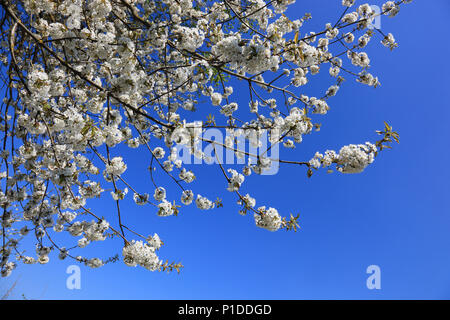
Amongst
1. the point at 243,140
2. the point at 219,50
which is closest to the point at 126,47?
the point at 219,50

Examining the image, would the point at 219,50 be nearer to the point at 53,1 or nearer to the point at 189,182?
the point at 53,1

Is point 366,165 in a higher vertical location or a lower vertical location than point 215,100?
lower

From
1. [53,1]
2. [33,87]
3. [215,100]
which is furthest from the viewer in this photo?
[215,100]

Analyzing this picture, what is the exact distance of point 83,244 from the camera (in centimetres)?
360

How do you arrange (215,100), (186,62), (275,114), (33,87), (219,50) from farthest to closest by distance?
1. (275,114)
2. (215,100)
3. (186,62)
4. (33,87)
5. (219,50)

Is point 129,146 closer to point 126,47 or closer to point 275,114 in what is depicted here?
point 126,47

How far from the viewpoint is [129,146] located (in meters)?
3.58

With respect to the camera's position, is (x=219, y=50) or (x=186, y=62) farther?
(x=186, y=62)

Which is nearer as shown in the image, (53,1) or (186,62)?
(53,1)

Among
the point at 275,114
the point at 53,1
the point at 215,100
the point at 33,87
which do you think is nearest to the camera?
the point at 33,87

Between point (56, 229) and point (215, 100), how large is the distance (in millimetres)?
2856
